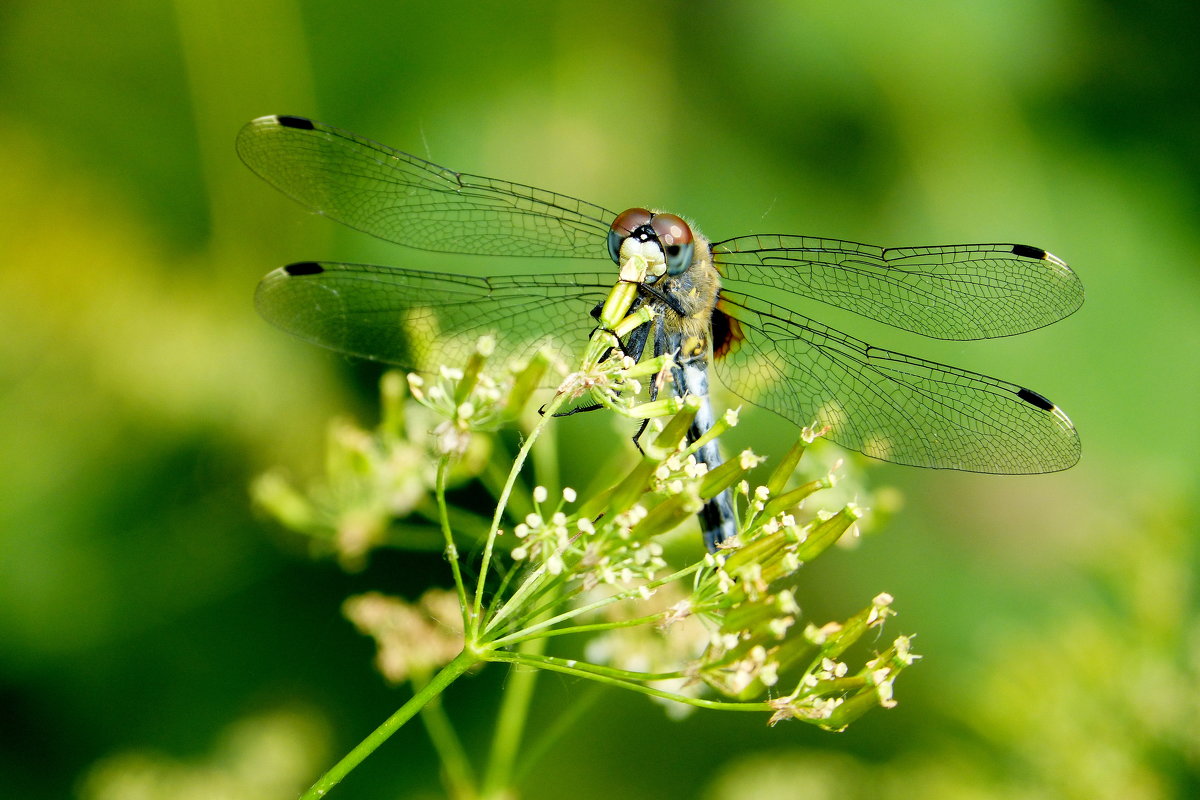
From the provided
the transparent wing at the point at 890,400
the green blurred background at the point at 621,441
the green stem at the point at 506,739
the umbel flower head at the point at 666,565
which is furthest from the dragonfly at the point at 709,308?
the green blurred background at the point at 621,441

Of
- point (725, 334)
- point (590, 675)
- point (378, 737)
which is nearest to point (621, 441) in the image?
point (725, 334)

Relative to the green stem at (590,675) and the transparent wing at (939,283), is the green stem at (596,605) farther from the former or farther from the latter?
the transparent wing at (939,283)

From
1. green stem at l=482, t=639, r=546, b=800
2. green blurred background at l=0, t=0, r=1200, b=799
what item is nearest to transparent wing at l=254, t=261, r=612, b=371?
green stem at l=482, t=639, r=546, b=800

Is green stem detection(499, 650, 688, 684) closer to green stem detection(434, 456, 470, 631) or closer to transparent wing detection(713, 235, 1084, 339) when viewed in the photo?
green stem detection(434, 456, 470, 631)

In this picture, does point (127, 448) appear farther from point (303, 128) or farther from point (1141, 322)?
point (1141, 322)

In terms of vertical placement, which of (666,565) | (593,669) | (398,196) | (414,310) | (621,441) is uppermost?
(398,196)

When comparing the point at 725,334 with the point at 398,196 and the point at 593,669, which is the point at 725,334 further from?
the point at 593,669
